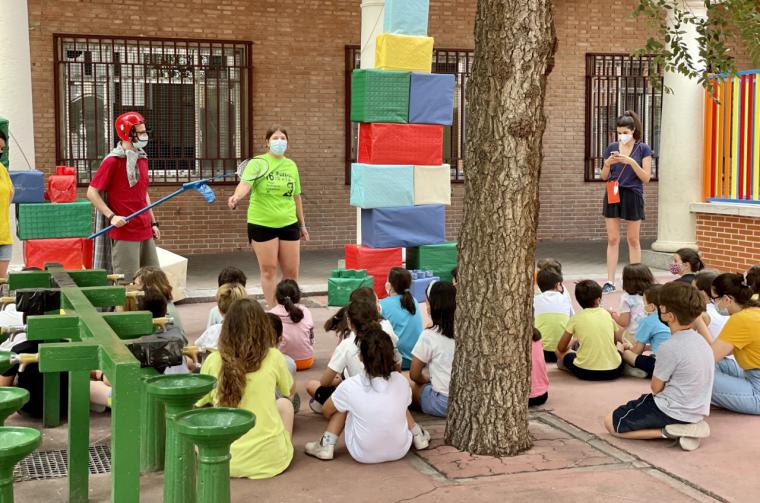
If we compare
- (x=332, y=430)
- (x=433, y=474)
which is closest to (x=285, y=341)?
(x=332, y=430)

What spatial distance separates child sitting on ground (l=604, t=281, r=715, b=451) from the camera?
19.4 ft

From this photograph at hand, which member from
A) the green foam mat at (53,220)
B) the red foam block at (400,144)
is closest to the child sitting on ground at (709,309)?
the red foam block at (400,144)

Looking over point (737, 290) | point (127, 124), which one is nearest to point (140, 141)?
point (127, 124)

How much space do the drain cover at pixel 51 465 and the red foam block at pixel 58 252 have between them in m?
3.49

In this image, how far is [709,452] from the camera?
5.89 meters

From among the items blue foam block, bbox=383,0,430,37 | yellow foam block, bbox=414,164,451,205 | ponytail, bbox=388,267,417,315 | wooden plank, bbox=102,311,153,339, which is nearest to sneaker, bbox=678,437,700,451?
ponytail, bbox=388,267,417,315

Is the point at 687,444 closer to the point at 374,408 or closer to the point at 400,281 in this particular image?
the point at 374,408

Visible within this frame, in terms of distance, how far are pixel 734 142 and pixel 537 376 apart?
698 cm

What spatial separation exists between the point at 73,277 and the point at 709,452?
12.1 feet

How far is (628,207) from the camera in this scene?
11.2m

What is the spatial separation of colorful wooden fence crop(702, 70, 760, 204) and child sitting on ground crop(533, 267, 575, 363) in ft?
16.3

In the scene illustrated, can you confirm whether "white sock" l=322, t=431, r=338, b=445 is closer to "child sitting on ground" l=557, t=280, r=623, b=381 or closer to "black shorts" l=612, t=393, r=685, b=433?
"black shorts" l=612, t=393, r=685, b=433

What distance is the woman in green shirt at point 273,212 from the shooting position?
9.10 meters

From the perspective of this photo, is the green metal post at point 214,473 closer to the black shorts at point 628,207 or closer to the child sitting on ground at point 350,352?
the child sitting on ground at point 350,352
